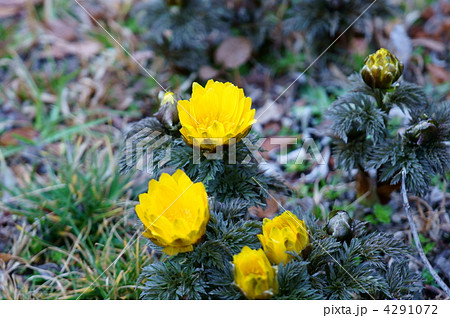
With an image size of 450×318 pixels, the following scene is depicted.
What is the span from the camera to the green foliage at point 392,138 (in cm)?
183

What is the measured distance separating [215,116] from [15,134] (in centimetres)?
176

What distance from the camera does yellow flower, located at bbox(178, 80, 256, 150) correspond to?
164 centimetres

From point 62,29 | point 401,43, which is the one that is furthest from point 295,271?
point 62,29

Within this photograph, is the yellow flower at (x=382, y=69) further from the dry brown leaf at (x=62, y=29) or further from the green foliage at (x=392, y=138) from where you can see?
the dry brown leaf at (x=62, y=29)

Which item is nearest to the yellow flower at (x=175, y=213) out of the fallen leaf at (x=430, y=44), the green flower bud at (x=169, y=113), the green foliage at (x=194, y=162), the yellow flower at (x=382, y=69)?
the green foliage at (x=194, y=162)

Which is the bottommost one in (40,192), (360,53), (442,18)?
(40,192)

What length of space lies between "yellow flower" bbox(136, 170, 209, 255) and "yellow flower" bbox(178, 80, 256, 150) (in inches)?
6.2

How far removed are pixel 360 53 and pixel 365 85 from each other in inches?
54.6

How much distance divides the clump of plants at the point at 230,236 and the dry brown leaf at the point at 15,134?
1478mm

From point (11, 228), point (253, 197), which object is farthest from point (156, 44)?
point (253, 197)

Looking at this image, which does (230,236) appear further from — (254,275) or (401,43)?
(401,43)

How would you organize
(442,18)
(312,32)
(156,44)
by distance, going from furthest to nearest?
(442,18) < (156,44) < (312,32)

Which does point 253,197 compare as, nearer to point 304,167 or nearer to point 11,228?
point 304,167
